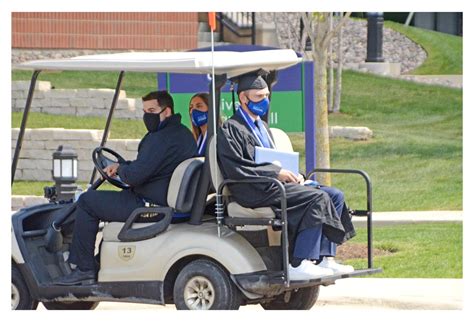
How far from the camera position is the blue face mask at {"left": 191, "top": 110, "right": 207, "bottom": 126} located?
9414 millimetres

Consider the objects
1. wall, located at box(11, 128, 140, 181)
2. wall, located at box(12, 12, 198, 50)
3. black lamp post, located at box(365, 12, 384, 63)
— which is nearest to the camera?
wall, located at box(11, 128, 140, 181)

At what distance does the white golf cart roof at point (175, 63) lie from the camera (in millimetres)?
8531

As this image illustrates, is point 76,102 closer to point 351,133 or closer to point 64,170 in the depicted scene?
point 351,133

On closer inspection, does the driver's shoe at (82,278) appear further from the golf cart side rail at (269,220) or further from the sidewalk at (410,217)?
the sidewalk at (410,217)

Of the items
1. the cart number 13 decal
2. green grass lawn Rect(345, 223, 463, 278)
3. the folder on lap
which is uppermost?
the folder on lap

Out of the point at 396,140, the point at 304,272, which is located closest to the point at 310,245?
the point at 304,272

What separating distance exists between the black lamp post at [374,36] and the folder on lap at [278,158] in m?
14.4

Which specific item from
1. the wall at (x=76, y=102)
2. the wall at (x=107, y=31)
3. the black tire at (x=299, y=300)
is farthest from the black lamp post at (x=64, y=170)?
the wall at (x=107, y=31)

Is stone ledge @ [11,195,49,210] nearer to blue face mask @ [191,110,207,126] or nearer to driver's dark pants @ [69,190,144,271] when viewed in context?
blue face mask @ [191,110,207,126]

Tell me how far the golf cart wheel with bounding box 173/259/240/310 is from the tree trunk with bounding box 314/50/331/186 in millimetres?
5314

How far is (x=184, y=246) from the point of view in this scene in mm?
8516

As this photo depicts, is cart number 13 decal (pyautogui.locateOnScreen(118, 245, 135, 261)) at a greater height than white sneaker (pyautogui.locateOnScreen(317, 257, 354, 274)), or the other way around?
cart number 13 decal (pyautogui.locateOnScreen(118, 245, 135, 261))

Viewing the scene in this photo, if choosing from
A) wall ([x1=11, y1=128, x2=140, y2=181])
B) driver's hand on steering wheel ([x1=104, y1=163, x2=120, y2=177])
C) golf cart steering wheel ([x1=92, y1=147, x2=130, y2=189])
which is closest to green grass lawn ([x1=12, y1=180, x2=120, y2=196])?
wall ([x1=11, y1=128, x2=140, y2=181])
